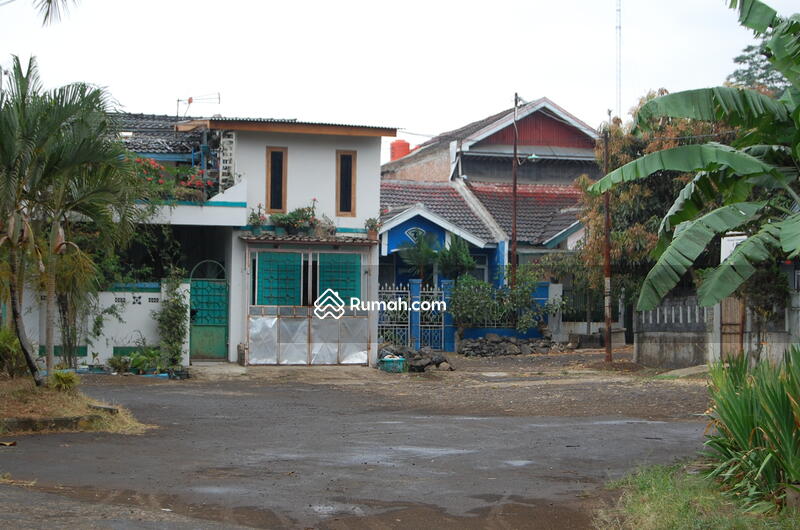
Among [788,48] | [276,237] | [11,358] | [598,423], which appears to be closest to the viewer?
[788,48]

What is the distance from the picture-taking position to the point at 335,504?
8461 millimetres

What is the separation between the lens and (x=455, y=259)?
30031mm

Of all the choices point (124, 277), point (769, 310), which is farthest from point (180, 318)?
point (769, 310)

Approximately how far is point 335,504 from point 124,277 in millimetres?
15853

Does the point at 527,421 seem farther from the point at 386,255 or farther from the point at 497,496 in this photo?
the point at 386,255

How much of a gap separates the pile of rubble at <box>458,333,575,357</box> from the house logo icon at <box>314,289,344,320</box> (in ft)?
18.1

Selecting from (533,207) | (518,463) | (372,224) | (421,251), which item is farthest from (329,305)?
(518,463)

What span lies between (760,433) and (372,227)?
57.2 ft

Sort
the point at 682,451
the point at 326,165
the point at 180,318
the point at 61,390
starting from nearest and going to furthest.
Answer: the point at 682,451 < the point at 61,390 < the point at 180,318 < the point at 326,165

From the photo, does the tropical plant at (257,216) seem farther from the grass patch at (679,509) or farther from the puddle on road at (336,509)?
the puddle on road at (336,509)

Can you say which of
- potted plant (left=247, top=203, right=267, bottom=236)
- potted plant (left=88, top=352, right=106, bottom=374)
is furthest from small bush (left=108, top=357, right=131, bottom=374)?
potted plant (left=247, top=203, right=267, bottom=236)

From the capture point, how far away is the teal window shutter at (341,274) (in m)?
24.8

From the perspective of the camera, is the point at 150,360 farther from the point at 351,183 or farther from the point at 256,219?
the point at 351,183

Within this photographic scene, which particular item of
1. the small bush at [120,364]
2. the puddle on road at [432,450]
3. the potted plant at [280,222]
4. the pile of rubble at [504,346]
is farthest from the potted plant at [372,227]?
the puddle on road at [432,450]
